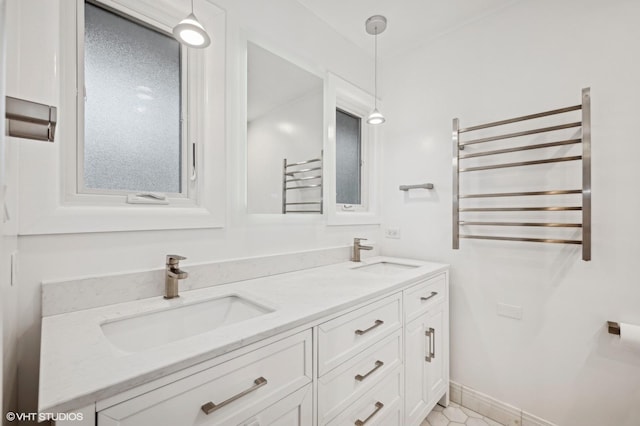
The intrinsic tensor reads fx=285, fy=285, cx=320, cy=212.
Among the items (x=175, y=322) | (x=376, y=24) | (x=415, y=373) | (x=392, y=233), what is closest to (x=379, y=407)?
(x=415, y=373)

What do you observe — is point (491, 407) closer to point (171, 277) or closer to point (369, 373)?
point (369, 373)

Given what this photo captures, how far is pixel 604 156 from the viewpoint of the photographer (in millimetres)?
1433

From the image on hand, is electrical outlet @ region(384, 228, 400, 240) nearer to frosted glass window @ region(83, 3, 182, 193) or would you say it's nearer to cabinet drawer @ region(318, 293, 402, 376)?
cabinet drawer @ region(318, 293, 402, 376)

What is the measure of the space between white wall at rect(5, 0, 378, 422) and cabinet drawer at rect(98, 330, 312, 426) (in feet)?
2.00

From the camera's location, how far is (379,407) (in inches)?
49.9

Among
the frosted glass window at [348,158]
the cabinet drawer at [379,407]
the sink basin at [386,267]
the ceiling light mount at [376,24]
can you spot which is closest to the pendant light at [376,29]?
the ceiling light mount at [376,24]

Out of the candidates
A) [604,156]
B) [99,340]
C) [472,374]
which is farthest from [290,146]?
[472,374]

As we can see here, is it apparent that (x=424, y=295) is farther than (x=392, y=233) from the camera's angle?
No

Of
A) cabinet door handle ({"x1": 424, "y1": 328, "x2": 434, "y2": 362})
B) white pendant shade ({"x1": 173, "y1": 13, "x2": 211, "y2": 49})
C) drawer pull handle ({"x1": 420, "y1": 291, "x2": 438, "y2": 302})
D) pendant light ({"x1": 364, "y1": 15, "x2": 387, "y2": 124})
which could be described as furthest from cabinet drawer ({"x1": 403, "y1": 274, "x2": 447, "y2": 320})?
white pendant shade ({"x1": 173, "y1": 13, "x2": 211, "y2": 49})

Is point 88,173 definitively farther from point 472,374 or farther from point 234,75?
point 472,374

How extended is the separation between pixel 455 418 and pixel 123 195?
2173 millimetres

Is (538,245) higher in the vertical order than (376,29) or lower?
lower

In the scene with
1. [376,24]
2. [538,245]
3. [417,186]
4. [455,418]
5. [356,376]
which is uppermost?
[376,24]

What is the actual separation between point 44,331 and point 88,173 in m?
0.57
